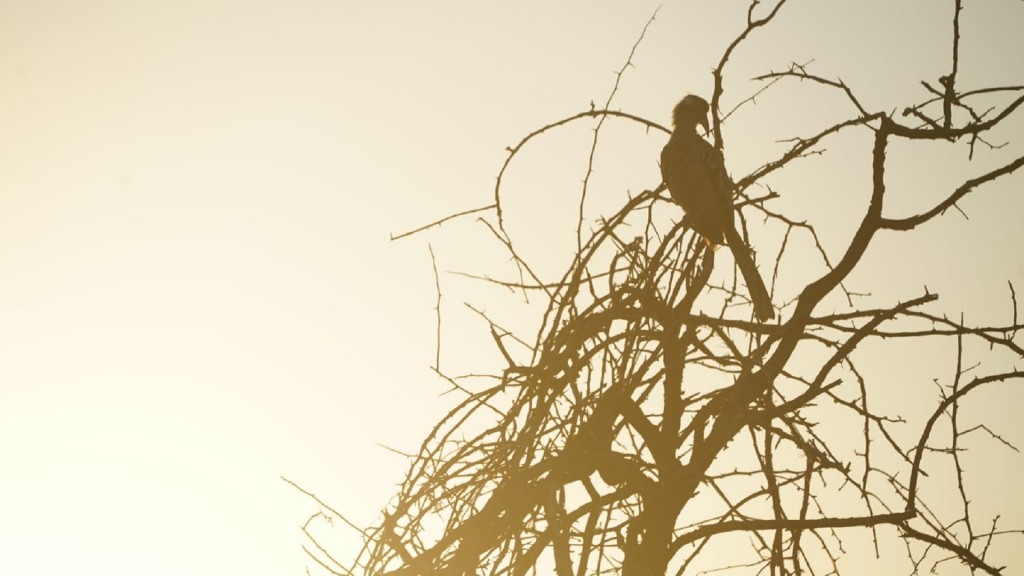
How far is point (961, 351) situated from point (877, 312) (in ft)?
0.58

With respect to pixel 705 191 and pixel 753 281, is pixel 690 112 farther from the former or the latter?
pixel 753 281

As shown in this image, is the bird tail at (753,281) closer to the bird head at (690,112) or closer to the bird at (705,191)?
the bird at (705,191)

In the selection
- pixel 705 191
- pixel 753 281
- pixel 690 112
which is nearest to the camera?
pixel 753 281

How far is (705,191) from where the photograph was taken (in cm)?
357

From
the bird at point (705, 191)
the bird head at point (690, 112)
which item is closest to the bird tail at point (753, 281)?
the bird at point (705, 191)

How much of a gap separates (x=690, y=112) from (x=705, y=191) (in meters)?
1.69

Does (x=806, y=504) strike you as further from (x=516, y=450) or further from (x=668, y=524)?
(x=516, y=450)

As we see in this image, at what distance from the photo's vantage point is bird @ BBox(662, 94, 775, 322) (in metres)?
2.50

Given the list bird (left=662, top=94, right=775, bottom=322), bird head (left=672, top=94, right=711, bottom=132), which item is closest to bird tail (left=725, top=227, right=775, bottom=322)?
bird (left=662, top=94, right=775, bottom=322)

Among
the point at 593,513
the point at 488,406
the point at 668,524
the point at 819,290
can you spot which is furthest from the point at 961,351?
the point at 488,406

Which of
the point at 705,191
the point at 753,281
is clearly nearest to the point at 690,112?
the point at 705,191

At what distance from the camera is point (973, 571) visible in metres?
1.99

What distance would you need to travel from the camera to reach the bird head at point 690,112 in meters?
5.02

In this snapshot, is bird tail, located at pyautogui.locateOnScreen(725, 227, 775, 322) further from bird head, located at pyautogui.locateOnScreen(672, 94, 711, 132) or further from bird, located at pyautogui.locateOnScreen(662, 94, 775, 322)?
bird head, located at pyautogui.locateOnScreen(672, 94, 711, 132)
